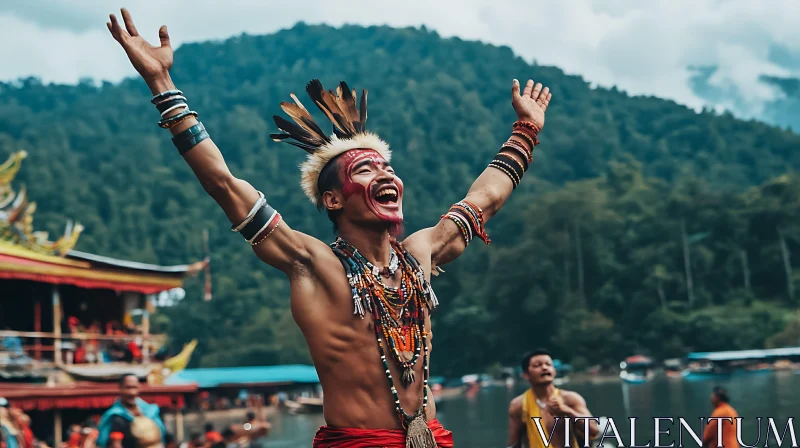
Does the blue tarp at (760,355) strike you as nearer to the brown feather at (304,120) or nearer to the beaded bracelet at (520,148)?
the beaded bracelet at (520,148)

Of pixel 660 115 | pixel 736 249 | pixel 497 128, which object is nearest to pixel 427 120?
pixel 497 128

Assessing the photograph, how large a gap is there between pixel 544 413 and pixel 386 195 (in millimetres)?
4210

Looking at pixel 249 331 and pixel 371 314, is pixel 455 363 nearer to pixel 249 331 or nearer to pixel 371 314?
pixel 249 331

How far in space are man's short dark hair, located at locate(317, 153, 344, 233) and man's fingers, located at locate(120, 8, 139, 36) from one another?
85 cm

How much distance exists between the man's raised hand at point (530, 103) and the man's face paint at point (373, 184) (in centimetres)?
88

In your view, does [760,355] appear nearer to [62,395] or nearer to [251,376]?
[251,376]

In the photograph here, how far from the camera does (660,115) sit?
127000 millimetres

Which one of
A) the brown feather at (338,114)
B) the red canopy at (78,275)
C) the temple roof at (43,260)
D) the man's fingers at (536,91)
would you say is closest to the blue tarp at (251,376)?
the red canopy at (78,275)

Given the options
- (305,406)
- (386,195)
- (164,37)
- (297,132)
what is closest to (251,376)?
(305,406)

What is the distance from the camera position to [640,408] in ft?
129

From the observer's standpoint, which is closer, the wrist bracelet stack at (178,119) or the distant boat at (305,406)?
the wrist bracelet stack at (178,119)

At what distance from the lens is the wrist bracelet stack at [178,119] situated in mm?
3756

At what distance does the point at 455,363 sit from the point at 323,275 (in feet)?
243

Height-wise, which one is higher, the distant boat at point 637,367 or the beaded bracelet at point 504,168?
the beaded bracelet at point 504,168
